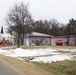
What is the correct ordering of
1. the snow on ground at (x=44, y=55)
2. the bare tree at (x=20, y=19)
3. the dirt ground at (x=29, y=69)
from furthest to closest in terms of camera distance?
the bare tree at (x=20, y=19)
the snow on ground at (x=44, y=55)
the dirt ground at (x=29, y=69)

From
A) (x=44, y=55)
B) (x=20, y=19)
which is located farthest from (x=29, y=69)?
(x=20, y=19)

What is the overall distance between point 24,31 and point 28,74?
1828 inches

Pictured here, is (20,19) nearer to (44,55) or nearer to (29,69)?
(44,55)

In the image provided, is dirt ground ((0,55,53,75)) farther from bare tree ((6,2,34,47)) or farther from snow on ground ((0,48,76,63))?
bare tree ((6,2,34,47))

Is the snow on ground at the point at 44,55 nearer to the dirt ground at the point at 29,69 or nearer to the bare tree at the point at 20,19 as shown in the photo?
the dirt ground at the point at 29,69

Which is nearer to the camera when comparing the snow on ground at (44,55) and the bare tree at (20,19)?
the snow on ground at (44,55)

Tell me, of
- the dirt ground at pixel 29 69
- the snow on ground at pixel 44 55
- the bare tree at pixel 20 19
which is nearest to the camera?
the dirt ground at pixel 29 69

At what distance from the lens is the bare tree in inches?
2283

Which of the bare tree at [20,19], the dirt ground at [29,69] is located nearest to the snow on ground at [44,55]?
the dirt ground at [29,69]

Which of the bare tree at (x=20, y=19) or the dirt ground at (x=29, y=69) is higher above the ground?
the bare tree at (x=20, y=19)

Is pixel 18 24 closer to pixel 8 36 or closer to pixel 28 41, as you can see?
pixel 8 36

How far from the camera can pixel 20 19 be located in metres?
58.4

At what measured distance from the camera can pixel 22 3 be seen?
6147 centimetres

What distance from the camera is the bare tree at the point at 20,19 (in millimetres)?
58000
